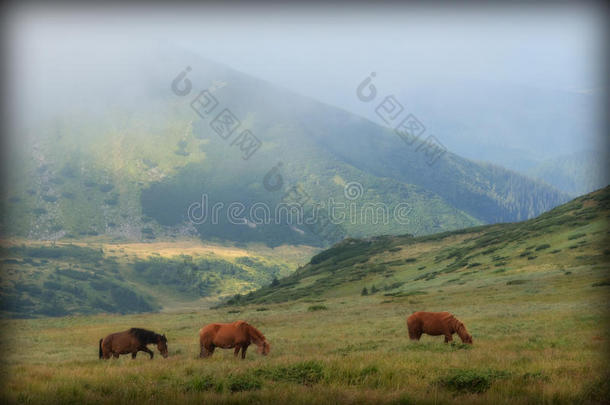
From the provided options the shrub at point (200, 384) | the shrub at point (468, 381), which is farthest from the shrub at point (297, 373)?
the shrub at point (468, 381)

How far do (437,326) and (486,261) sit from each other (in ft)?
226

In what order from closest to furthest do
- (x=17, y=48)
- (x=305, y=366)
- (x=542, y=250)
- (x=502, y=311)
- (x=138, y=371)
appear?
(x=17, y=48) < (x=305, y=366) < (x=138, y=371) < (x=502, y=311) < (x=542, y=250)

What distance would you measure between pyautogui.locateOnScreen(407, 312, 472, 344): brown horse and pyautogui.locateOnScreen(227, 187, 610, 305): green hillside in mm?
10054

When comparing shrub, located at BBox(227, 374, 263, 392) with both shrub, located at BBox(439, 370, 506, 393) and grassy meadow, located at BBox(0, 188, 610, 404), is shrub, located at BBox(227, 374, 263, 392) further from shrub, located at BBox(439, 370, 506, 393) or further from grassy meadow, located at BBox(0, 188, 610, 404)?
shrub, located at BBox(439, 370, 506, 393)

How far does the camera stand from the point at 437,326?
84.2 ft

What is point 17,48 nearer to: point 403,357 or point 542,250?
point 403,357

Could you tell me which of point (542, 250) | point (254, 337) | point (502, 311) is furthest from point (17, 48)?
point (542, 250)

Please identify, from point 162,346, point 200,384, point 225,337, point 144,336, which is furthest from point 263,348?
point 200,384

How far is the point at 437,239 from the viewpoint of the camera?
15750 centimetres

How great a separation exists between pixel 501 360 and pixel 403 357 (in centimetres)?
347

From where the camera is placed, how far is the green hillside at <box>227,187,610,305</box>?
2431 inches

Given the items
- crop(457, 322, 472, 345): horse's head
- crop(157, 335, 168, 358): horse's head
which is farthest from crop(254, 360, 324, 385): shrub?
crop(457, 322, 472, 345): horse's head

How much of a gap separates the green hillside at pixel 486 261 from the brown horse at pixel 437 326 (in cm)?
1005

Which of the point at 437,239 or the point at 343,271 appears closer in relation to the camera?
the point at 343,271
